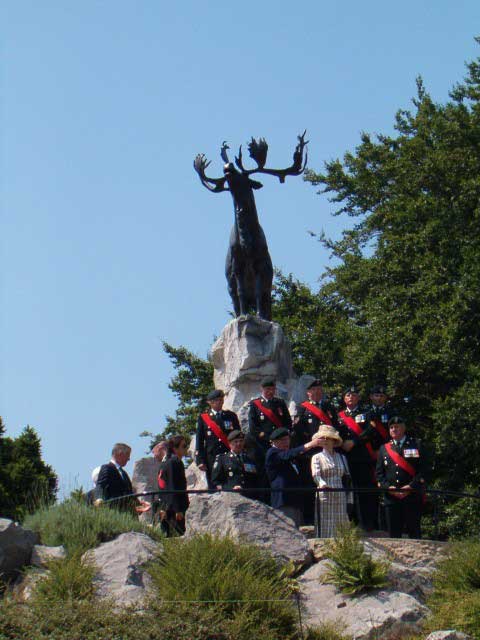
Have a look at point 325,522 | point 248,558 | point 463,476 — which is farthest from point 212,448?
point 463,476

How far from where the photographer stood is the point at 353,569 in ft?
35.4

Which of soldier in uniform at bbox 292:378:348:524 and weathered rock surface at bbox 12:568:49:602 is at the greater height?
soldier in uniform at bbox 292:378:348:524

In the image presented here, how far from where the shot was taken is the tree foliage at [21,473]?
17766mm

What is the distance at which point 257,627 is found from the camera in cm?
974

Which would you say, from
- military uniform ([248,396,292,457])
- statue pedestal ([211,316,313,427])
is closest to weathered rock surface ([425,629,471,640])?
military uniform ([248,396,292,457])

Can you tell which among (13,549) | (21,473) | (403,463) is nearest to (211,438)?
(403,463)

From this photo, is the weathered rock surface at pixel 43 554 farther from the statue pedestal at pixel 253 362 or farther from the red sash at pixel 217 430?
the statue pedestal at pixel 253 362

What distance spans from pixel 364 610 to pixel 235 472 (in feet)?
9.09

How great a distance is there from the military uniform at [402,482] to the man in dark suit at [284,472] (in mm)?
890

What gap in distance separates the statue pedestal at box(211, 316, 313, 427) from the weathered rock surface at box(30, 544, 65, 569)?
215 inches

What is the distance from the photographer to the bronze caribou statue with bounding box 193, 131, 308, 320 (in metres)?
17.0

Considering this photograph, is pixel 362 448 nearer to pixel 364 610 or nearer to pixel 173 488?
pixel 173 488

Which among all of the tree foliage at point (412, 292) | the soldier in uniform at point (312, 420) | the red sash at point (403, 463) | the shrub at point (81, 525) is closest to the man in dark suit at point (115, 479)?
the shrub at point (81, 525)

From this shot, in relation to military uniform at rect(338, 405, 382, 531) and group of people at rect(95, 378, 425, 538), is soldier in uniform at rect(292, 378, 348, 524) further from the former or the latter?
military uniform at rect(338, 405, 382, 531)
